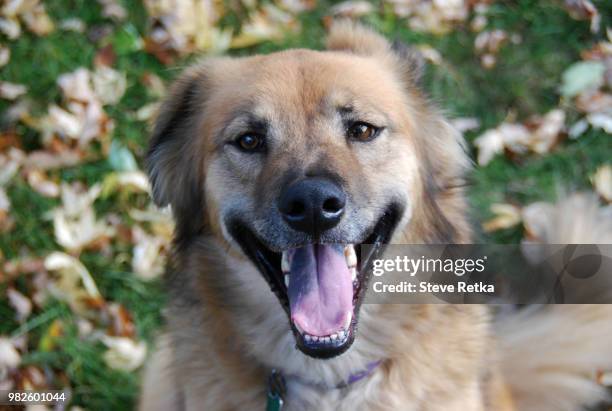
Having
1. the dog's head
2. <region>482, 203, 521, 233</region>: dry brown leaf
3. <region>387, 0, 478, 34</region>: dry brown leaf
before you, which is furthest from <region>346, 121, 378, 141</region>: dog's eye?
<region>387, 0, 478, 34</region>: dry brown leaf

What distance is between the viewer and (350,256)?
2.29 meters

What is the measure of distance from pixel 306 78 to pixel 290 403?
41.5 inches

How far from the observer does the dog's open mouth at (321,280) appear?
7.17 feet

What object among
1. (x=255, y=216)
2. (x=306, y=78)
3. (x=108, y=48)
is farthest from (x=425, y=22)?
(x=255, y=216)

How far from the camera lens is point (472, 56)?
15.1ft

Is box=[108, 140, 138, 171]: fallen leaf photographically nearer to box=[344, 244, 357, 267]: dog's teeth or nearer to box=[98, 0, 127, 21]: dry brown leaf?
box=[98, 0, 127, 21]: dry brown leaf

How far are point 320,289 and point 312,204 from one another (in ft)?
0.98

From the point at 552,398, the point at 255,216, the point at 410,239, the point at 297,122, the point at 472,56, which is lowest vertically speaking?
the point at 552,398

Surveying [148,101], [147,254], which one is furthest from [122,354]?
[148,101]

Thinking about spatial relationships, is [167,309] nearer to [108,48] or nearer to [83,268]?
[83,268]

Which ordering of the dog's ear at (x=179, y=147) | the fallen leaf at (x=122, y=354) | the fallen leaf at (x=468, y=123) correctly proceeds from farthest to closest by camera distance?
the fallen leaf at (x=468, y=123) < the fallen leaf at (x=122, y=354) < the dog's ear at (x=179, y=147)

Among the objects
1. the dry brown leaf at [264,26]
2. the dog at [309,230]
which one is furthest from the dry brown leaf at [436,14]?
the dog at [309,230]

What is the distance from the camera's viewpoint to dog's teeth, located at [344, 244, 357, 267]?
228 cm

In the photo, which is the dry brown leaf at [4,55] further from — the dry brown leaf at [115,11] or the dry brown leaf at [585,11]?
the dry brown leaf at [585,11]
